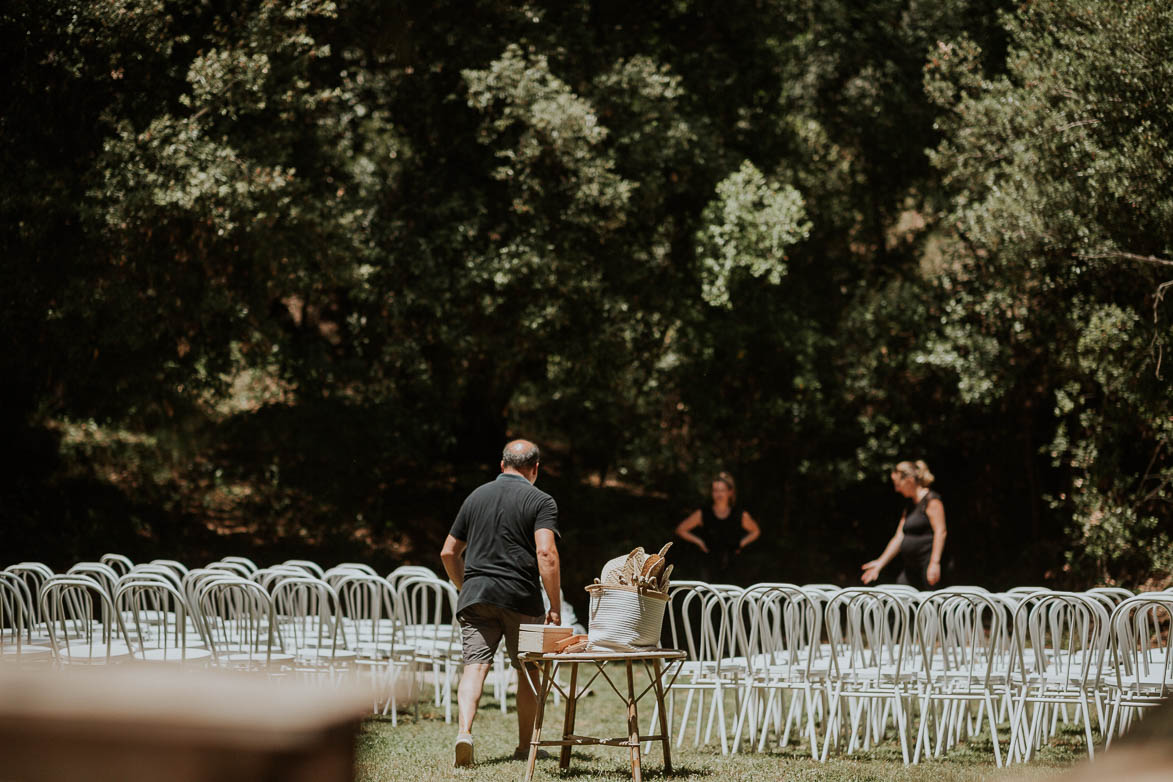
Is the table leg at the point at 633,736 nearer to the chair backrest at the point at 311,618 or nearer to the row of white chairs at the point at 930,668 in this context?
the row of white chairs at the point at 930,668

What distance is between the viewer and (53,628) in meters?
6.47

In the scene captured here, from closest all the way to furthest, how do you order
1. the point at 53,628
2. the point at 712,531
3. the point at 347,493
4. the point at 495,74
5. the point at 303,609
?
1. the point at 53,628
2. the point at 303,609
3. the point at 712,531
4. the point at 495,74
5. the point at 347,493

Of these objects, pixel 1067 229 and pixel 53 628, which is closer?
pixel 53 628

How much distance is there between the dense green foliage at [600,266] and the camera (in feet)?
35.0

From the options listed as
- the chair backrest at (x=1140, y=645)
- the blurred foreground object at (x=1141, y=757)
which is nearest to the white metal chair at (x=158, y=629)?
the chair backrest at (x=1140, y=645)

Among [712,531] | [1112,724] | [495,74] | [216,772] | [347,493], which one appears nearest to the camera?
[216,772]

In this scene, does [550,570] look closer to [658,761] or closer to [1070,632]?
[658,761]

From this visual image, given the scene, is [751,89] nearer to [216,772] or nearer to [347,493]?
[347,493]

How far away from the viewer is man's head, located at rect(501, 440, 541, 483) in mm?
6094

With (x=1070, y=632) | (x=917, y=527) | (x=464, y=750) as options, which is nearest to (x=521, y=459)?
(x=464, y=750)

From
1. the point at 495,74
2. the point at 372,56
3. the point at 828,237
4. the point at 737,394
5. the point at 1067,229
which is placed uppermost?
the point at 372,56

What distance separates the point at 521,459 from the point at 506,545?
0.46 m

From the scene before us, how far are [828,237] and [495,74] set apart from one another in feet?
17.2

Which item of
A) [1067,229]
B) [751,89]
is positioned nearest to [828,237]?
[751,89]
